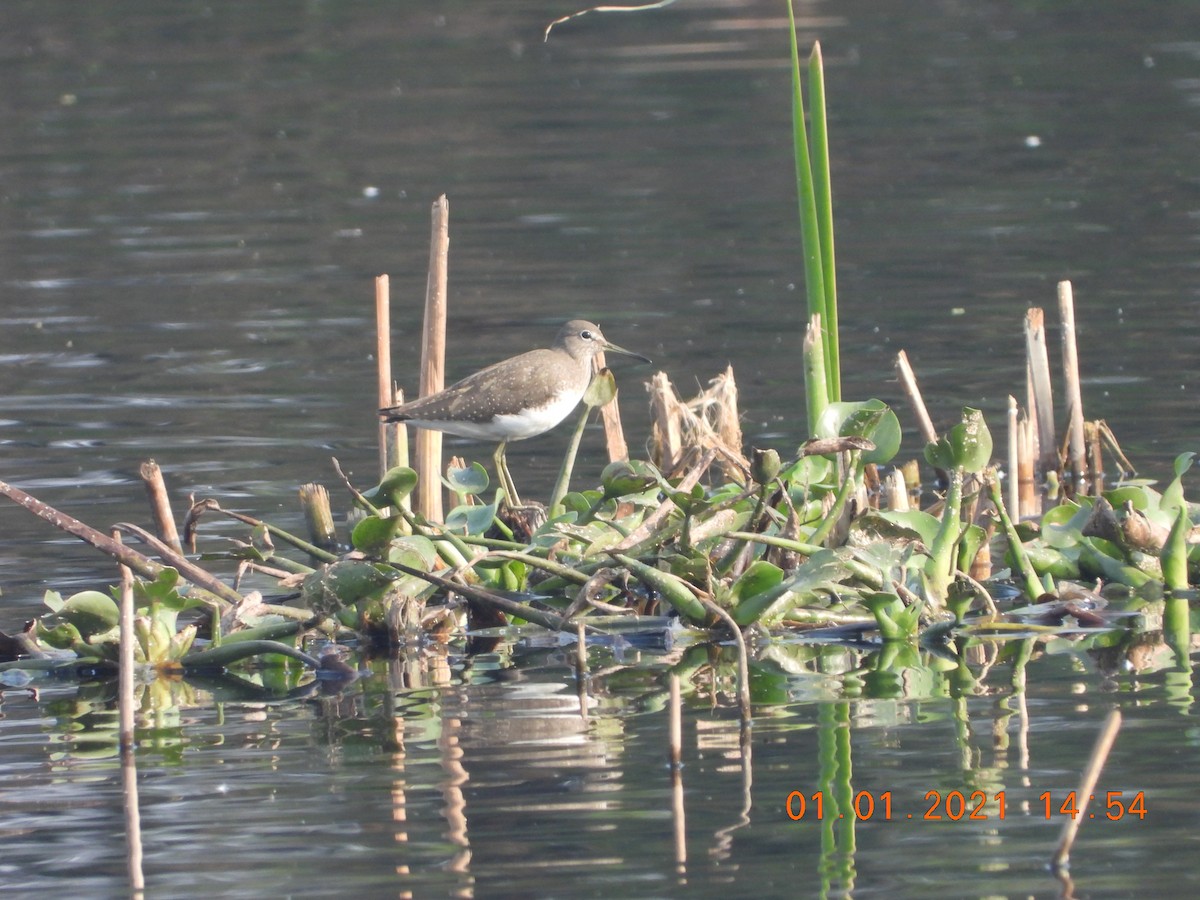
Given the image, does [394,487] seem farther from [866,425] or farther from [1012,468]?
[1012,468]

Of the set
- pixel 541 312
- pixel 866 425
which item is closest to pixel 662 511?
pixel 866 425

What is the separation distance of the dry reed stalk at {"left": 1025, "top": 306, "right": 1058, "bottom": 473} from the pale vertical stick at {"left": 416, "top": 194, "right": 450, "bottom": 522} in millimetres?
2587

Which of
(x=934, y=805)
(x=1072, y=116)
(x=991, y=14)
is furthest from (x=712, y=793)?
(x=991, y=14)

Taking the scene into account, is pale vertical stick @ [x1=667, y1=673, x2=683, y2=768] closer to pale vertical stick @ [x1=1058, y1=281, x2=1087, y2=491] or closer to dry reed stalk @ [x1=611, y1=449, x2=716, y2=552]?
dry reed stalk @ [x1=611, y1=449, x2=716, y2=552]

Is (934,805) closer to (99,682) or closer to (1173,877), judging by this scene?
(1173,877)

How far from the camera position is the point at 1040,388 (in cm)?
870

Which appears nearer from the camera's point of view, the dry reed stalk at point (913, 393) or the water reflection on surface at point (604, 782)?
the water reflection on surface at point (604, 782)

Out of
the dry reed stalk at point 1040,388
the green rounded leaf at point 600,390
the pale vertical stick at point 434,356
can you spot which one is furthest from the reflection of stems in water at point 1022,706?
the dry reed stalk at point 1040,388

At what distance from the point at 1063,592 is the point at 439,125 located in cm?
1462

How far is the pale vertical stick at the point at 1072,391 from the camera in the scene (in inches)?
336

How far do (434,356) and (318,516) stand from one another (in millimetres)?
Answer: 782

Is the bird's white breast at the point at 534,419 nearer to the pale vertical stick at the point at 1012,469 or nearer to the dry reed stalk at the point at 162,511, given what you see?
the dry reed stalk at the point at 162,511

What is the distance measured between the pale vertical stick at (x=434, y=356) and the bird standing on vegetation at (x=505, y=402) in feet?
0.25

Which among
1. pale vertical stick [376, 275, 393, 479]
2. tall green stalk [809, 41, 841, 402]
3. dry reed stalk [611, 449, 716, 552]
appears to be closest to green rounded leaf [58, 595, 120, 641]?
pale vertical stick [376, 275, 393, 479]
